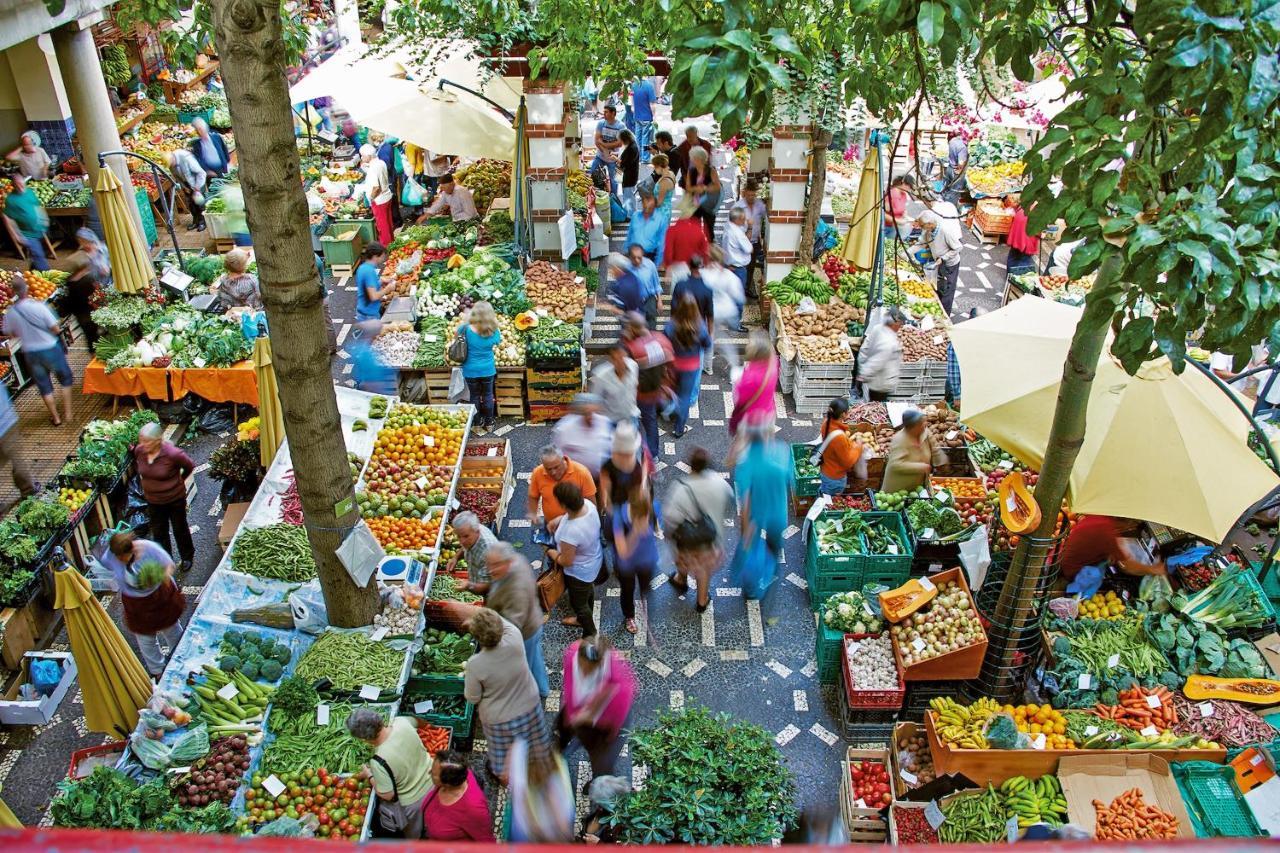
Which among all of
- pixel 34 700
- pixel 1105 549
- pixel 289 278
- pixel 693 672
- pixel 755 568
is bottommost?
pixel 693 672

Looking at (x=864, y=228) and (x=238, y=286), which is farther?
(x=864, y=228)

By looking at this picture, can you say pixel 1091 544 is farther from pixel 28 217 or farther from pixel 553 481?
pixel 28 217

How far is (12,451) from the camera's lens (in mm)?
9625

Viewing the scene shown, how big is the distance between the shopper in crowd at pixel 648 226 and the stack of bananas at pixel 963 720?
6794mm

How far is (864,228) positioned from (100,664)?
366 inches

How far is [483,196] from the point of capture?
1465 cm

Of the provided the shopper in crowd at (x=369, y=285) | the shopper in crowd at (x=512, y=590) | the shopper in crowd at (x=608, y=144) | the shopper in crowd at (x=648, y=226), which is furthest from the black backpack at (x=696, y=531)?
the shopper in crowd at (x=608, y=144)

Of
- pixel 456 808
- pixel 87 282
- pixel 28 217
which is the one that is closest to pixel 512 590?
pixel 456 808

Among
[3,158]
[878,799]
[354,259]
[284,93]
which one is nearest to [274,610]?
[284,93]

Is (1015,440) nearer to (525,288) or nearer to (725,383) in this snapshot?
(725,383)

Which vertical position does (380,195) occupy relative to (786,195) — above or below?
below

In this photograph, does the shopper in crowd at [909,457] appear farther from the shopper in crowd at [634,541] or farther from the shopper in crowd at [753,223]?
the shopper in crowd at [753,223]

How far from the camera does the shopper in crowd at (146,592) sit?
666 centimetres

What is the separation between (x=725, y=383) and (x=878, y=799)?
587cm
